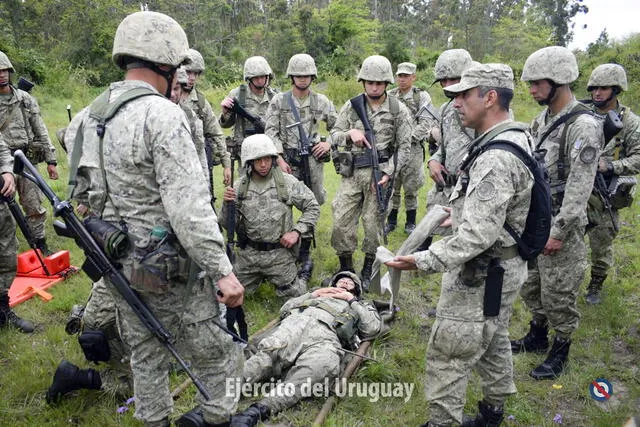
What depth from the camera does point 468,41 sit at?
1414 inches

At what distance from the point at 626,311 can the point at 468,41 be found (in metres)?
34.5

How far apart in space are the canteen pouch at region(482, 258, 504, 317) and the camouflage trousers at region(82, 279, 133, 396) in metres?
2.75

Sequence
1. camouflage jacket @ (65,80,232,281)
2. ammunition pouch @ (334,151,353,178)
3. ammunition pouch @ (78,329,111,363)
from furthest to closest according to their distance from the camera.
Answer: ammunition pouch @ (334,151,353,178)
ammunition pouch @ (78,329,111,363)
camouflage jacket @ (65,80,232,281)

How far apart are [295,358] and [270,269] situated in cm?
149

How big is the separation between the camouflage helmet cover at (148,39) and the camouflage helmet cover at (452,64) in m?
3.34

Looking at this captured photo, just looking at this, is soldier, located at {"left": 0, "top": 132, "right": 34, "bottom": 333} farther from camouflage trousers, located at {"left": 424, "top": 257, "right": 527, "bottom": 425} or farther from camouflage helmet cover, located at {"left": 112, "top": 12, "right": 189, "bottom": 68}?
camouflage trousers, located at {"left": 424, "top": 257, "right": 527, "bottom": 425}

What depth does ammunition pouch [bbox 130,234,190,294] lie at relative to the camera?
2559mm

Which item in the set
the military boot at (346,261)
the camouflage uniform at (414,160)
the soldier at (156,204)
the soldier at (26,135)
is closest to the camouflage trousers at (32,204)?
the soldier at (26,135)

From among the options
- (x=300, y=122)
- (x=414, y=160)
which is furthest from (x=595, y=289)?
(x=300, y=122)

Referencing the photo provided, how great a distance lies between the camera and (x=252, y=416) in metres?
3.46

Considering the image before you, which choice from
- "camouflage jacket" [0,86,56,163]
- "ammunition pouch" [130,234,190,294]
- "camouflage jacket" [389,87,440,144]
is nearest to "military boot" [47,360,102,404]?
"ammunition pouch" [130,234,190,294]

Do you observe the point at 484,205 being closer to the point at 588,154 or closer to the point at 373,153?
the point at 588,154

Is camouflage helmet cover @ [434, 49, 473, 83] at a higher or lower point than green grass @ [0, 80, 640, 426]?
higher

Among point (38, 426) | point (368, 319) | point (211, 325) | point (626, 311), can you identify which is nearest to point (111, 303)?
point (38, 426)
